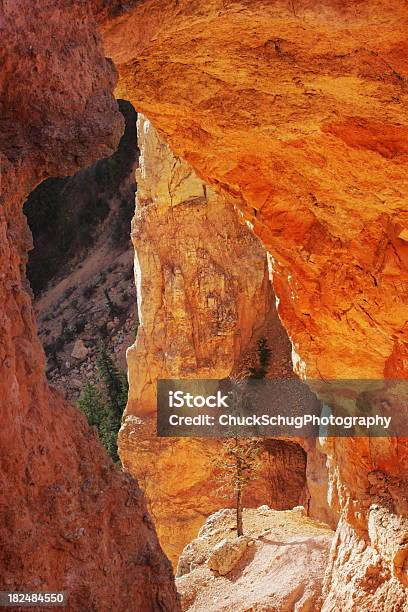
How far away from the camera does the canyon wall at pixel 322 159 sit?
605 centimetres

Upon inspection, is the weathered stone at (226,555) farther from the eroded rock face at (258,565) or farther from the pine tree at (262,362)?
the pine tree at (262,362)

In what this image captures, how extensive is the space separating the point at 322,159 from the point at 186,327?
40.7ft

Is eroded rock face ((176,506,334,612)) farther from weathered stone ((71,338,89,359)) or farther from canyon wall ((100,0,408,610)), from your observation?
weathered stone ((71,338,89,359))

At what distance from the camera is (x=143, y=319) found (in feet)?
68.0

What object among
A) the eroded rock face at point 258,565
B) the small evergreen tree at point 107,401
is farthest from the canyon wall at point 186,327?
the small evergreen tree at point 107,401

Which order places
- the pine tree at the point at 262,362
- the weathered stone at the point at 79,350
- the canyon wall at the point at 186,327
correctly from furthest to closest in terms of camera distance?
the weathered stone at the point at 79,350, the pine tree at the point at 262,362, the canyon wall at the point at 186,327

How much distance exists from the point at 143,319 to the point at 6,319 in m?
16.9

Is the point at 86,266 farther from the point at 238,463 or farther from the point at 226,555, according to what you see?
the point at 226,555

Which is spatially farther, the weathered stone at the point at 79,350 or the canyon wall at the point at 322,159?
the weathered stone at the point at 79,350

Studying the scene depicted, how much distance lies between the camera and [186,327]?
2033cm

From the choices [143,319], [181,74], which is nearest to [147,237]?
[143,319]

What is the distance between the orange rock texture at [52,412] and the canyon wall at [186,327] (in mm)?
15502

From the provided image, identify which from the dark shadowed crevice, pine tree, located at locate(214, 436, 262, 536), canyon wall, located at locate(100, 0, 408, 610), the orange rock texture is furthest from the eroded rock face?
the dark shadowed crevice

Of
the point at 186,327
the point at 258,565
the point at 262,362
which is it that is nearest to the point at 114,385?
the point at 186,327
